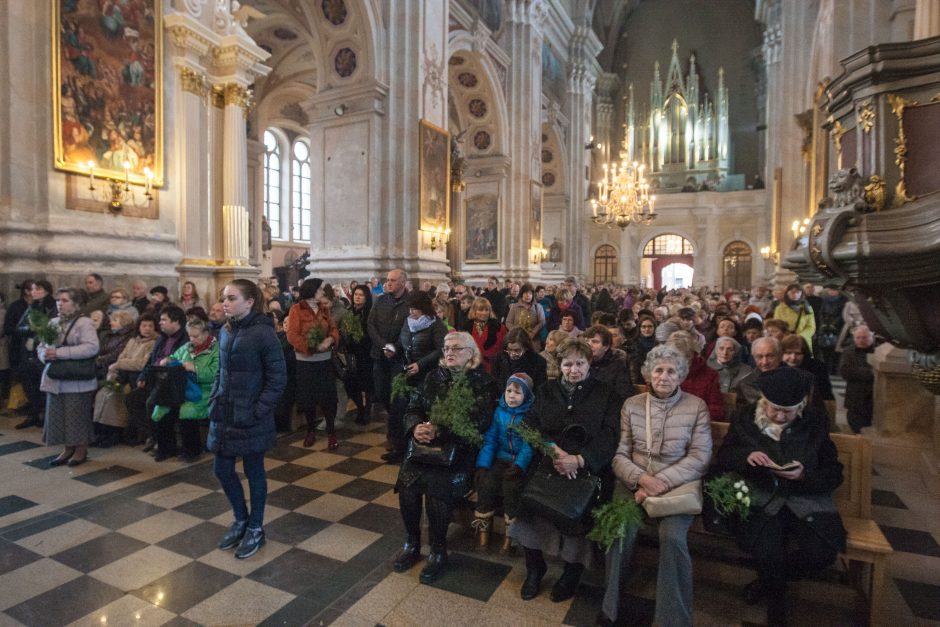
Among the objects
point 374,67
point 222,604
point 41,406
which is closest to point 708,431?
point 222,604

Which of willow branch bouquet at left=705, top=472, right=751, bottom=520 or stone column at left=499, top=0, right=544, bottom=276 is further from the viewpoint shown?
stone column at left=499, top=0, right=544, bottom=276

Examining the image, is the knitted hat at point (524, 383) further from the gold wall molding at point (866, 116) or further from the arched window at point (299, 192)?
the arched window at point (299, 192)

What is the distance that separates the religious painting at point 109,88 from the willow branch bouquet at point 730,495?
25.5 feet

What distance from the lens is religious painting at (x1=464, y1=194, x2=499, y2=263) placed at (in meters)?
18.6

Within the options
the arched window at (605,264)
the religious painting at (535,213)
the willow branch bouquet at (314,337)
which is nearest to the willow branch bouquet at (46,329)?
the willow branch bouquet at (314,337)

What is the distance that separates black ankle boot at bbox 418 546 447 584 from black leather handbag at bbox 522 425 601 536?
637mm

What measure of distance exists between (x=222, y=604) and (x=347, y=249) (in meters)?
9.60

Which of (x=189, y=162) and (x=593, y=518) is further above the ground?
(x=189, y=162)

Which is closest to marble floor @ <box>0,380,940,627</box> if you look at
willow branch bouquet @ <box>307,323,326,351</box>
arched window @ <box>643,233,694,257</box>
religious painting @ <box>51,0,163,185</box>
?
willow branch bouquet @ <box>307,323,326,351</box>

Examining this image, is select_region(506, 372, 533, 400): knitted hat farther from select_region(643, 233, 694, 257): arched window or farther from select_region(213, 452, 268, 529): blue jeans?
select_region(643, 233, 694, 257): arched window

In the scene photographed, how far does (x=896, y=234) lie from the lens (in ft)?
10.6

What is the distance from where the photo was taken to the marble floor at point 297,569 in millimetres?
2893

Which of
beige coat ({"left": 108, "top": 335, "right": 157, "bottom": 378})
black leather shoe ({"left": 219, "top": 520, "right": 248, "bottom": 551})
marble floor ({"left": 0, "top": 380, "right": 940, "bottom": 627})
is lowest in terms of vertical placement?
marble floor ({"left": 0, "top": 380, "right": 940, "bottom": 627})

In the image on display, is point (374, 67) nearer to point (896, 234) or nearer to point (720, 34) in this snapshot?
point (896, 234)
